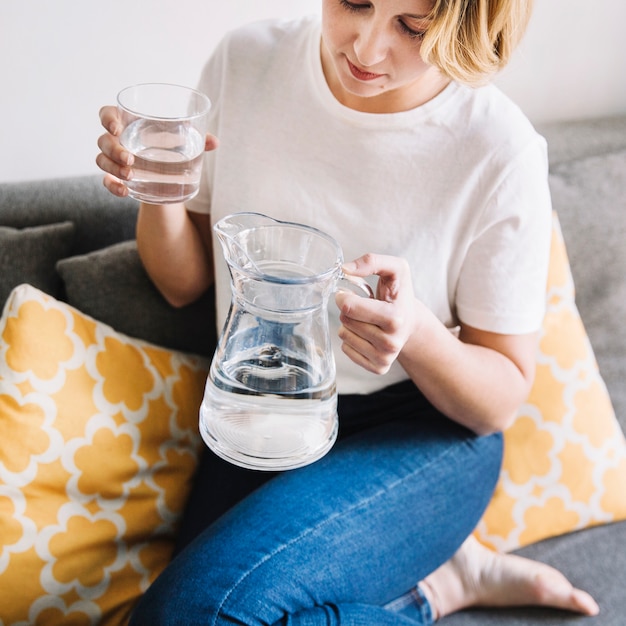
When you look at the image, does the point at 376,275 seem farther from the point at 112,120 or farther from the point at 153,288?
the point at 153,288

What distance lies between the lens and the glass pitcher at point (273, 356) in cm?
85

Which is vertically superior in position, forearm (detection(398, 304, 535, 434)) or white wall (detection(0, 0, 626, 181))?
white wall (detection(0, 0, 626, 181))

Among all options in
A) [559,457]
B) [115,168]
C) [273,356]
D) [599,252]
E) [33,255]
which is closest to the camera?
[273,356]

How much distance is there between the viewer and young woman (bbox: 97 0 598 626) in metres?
1.05

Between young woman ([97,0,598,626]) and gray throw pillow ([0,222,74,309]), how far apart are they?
167mm

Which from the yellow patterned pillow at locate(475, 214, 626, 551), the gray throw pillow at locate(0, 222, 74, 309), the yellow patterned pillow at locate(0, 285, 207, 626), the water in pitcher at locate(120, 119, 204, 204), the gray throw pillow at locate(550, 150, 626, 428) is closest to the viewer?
the water in pitcher at locate(120, 119, 204, 204)

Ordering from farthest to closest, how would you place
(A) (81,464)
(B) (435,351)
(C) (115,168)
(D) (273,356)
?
(A) (81,464) → (B) (435,351) → (C) (115,168) → (D) (273,356)

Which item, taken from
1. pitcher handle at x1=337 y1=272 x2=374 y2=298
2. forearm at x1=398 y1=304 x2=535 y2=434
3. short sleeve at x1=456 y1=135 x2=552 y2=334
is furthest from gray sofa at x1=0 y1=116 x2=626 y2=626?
pitcher handle at x1=337 y1=272 x2=374 y2=298

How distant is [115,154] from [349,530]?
58 centimetres

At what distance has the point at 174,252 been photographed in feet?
4.18

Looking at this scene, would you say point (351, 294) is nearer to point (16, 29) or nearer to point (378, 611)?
point (378, 611)

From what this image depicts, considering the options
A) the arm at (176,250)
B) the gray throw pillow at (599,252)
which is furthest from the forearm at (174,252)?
the gray throw pillow at (599,252)

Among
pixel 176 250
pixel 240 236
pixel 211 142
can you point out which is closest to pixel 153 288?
pixel 176 250

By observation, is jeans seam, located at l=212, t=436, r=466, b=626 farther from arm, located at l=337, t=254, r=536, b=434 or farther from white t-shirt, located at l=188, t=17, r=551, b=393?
white t-shirt, located at l=188, t=17, r=551, b=393
